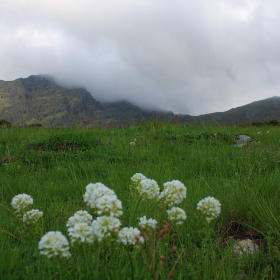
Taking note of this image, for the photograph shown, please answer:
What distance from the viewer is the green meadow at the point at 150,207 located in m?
1.65

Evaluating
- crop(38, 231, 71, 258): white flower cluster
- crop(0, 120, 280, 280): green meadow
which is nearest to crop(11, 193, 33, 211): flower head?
crop(0, 120, 280, 280): green meadow

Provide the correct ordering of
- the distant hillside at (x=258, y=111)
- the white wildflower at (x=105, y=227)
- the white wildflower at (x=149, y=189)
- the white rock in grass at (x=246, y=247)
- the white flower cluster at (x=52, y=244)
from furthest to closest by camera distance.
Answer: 1. the distant hillside at (x=258, y=111)
2. the white rock in grass at (x=246, y=247)
3. the white wildflower at (x=149, y=189)
4. the white wildflower at (x=105, y=227)
5. the white flower cluster at (x=52, y=244)

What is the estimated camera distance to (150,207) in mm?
2699

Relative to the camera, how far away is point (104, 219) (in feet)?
4.30

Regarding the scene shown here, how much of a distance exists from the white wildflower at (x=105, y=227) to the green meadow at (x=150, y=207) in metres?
0.12

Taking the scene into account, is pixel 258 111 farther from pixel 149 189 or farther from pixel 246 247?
Answer: pixel 149 189

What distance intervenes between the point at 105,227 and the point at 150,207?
145 cm

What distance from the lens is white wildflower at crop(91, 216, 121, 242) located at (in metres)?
1.29

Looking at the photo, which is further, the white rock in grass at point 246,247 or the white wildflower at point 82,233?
the white rock in grass at point 246,247

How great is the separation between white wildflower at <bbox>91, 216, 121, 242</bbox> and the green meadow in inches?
4.6

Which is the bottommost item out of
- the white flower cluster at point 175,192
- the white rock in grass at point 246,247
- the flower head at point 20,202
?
→ the white rock in grass at point 246,247

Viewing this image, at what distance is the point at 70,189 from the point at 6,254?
182 centimetres

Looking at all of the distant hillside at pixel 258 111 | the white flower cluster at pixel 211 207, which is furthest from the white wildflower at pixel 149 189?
the distant hillside at pixel 258 111

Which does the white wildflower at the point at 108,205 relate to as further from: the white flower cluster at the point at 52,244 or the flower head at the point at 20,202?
the flower head at the point at 20,202
